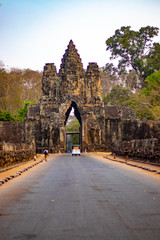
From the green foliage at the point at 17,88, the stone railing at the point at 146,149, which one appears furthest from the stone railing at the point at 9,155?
the green foliage at the point at 17,88

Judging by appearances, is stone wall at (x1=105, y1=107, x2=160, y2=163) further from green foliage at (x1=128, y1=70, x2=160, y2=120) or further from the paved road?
the paved road

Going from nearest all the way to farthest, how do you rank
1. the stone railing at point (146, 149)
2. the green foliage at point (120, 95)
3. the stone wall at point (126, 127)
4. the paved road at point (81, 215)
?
the paved road at point (81, 215) → the stone railing at point (146, 149) → the stone wall at point (126, 127) → the green foliage at point (120, 95)

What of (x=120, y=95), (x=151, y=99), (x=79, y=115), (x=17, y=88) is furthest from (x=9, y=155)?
(x=120, y=95)

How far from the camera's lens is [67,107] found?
6050 centimetres

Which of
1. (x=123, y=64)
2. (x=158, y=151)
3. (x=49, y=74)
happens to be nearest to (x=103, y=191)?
(x=158, y=151)

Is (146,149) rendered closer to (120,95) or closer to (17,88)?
(120,95)

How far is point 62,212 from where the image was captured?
23.9 feet

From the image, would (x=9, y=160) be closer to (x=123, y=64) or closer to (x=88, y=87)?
(x=88, y=87)

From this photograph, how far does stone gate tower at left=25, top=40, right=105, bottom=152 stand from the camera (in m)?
59.4

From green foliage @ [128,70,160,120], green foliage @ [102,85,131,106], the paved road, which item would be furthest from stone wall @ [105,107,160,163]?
the paved road

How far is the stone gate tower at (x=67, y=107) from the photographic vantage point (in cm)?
5938

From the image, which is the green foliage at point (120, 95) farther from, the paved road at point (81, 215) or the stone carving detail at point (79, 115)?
the paved road at point (81, 215)

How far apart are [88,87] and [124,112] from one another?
8.38 meters

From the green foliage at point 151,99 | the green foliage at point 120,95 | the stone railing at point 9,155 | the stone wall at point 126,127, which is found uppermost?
the green foliage at point 120,95
